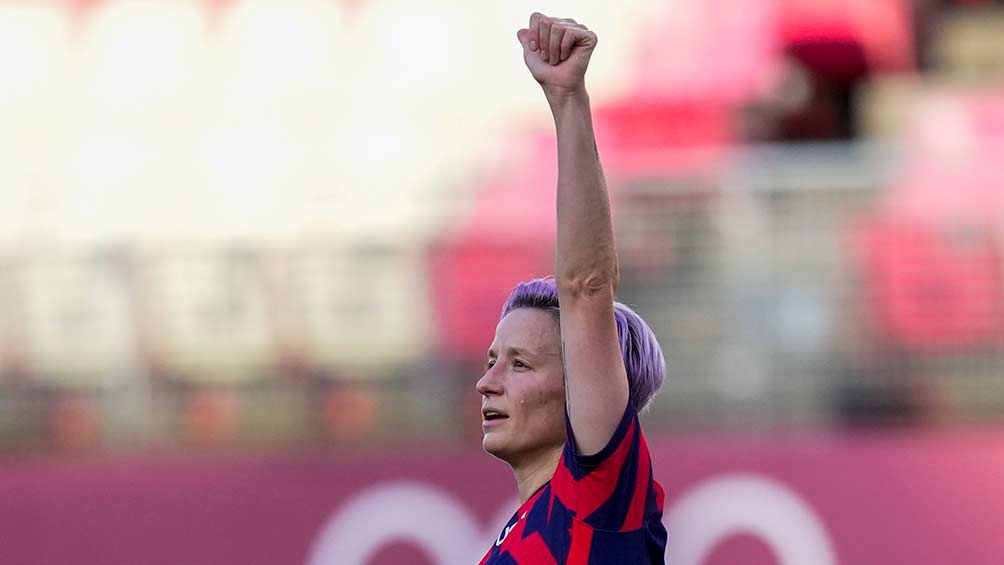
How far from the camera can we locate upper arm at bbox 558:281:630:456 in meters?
2.15

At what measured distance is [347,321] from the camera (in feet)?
20.7

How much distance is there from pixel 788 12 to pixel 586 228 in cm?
710

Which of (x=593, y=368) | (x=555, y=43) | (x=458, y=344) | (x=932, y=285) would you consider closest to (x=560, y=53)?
(x=555, y=43)

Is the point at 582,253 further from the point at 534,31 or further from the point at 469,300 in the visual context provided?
the point at 469,300

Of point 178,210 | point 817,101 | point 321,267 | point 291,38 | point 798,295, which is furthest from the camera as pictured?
point 291,38

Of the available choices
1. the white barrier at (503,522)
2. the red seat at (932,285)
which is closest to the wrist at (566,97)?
the white barrier at (503,522)

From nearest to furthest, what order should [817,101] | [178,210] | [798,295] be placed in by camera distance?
[798,295]
[178,210]
[817,101]

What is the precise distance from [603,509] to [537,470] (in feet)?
1.00

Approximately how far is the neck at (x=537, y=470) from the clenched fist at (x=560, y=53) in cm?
58

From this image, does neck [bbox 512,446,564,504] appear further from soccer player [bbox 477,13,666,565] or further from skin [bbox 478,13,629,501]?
skin [bbox 478,13,629,501]

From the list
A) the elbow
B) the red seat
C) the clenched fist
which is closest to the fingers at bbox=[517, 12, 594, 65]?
the clenched fist

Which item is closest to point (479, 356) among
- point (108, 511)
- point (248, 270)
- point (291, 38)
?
point (248, 270)

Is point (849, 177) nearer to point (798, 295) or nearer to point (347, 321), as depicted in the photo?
point (798, 295)

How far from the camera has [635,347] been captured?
240 cm
